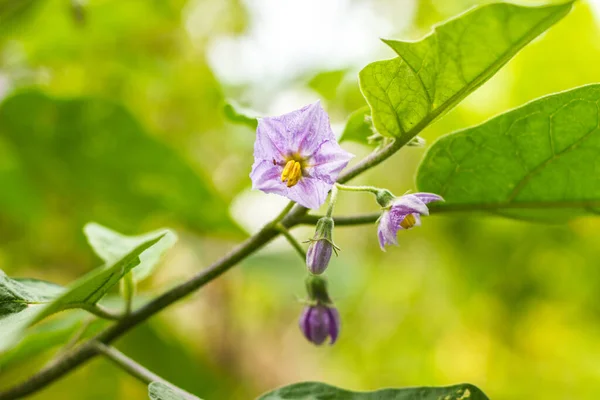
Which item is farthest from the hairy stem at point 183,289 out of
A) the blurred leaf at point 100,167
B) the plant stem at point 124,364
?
the blurred leaf at point 100,167

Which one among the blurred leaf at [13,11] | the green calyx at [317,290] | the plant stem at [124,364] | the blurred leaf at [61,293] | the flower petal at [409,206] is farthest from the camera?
the blurred leaf at [13,11]

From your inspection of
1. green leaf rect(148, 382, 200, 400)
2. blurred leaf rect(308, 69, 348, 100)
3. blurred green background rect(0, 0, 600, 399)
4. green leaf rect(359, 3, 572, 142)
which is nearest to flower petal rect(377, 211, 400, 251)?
green leaf rect(359, 3, 572, 142)

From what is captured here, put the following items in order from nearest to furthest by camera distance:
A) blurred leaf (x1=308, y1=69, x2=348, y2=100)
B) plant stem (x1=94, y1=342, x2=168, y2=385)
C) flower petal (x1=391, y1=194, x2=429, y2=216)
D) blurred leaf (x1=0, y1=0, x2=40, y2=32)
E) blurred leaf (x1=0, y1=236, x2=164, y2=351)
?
blurred leaf (x1=0, y1=236, x2=164, y2=351) < flower petal (x1=391, y1=194, x2=429, y2=216) < plant stem (x1=94, y1=342, x2=168, y2=385) < blurred leaf (x1=0, y1=0, x2=40, y2=32) < blurred leaf (x1=308, y1=69, x2=348, y2=100)

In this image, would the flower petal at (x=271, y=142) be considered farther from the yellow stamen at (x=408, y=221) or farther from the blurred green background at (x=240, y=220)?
the blurred green background at (x=240, y=220)

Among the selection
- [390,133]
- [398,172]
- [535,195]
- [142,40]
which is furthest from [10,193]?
[398,172]

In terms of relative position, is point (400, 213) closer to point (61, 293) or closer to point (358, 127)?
point (358, 127)

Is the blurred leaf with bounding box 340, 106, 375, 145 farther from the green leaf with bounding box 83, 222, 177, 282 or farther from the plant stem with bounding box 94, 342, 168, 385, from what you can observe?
the plant stem with bounding box 94, 342, 168, 385

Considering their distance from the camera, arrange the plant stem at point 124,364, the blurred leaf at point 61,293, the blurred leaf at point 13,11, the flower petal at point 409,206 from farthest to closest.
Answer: the blurred leaf at point 13,11 < the plant stem at point 124,364 < the flower petal at point 409,206 < the blurred leaf at point 61,293
